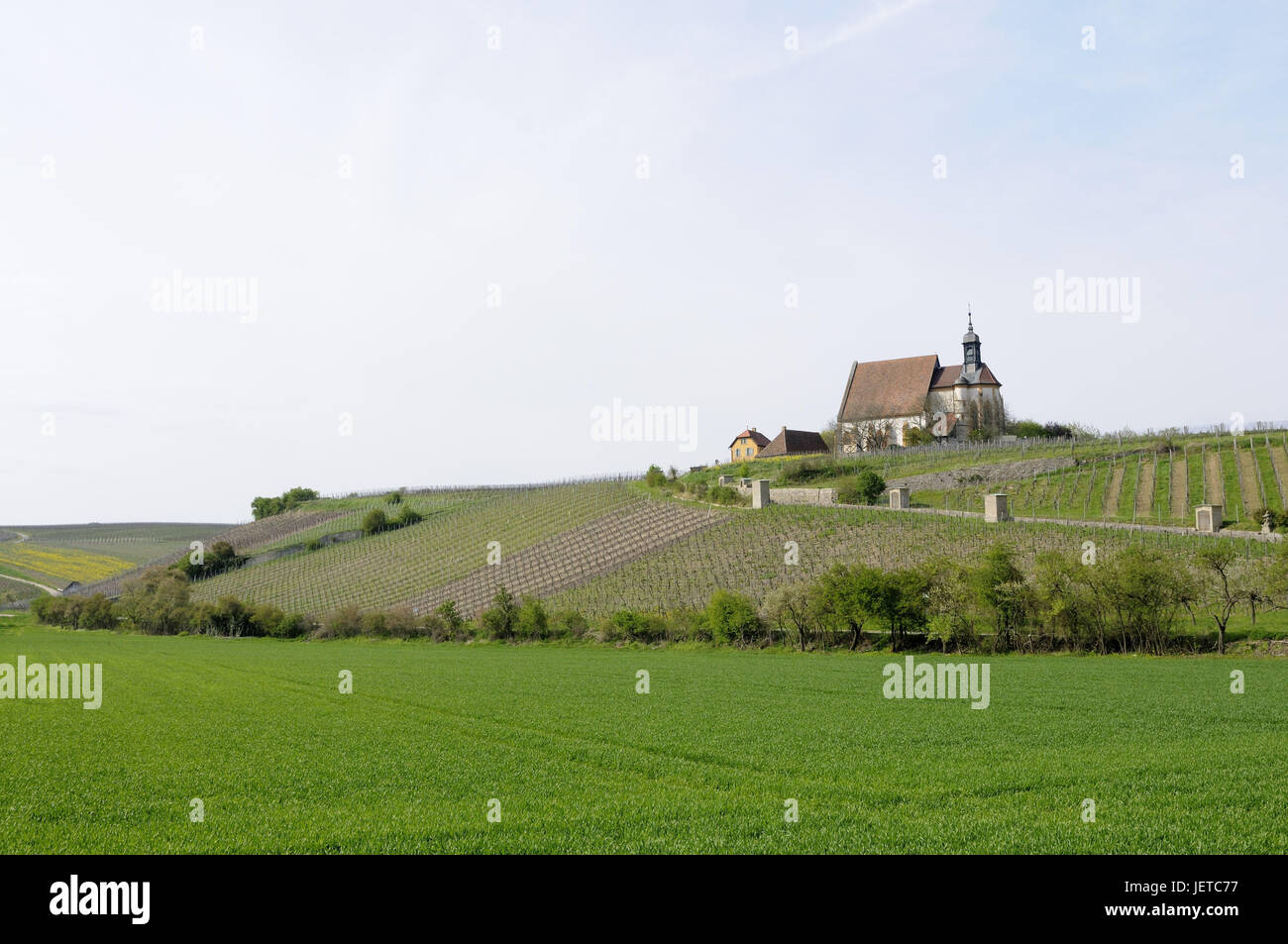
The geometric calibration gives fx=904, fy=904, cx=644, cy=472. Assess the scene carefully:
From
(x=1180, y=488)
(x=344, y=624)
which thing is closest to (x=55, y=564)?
(x=344, y=624)

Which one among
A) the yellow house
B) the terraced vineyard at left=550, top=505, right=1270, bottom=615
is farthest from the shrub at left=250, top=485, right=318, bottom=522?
the terraced vineyard at left=550, top=505, right=1270, bottom=615

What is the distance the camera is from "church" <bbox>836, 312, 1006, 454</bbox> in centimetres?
12194

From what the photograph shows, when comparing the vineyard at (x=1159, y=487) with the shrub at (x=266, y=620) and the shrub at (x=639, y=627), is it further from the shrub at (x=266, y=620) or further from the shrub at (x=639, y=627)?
the shrub at (x=266, y=620)

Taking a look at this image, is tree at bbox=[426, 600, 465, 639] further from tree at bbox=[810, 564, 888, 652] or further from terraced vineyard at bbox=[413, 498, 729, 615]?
tree at bbox=[810, 564, 888, 652]

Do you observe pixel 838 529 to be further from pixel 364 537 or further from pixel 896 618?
pixel 364 537

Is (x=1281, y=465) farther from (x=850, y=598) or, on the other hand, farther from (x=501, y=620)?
(x=501, y=620)

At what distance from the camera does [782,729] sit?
70.1ft

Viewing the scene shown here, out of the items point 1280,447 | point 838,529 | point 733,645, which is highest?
point 1280,447

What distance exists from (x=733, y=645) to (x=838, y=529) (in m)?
23.9

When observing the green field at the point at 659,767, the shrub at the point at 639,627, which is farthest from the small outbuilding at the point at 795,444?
the green field at the point at 659,767

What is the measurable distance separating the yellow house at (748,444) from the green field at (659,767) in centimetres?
12257

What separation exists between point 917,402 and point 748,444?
1406 inches

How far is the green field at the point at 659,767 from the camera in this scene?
11961mm
